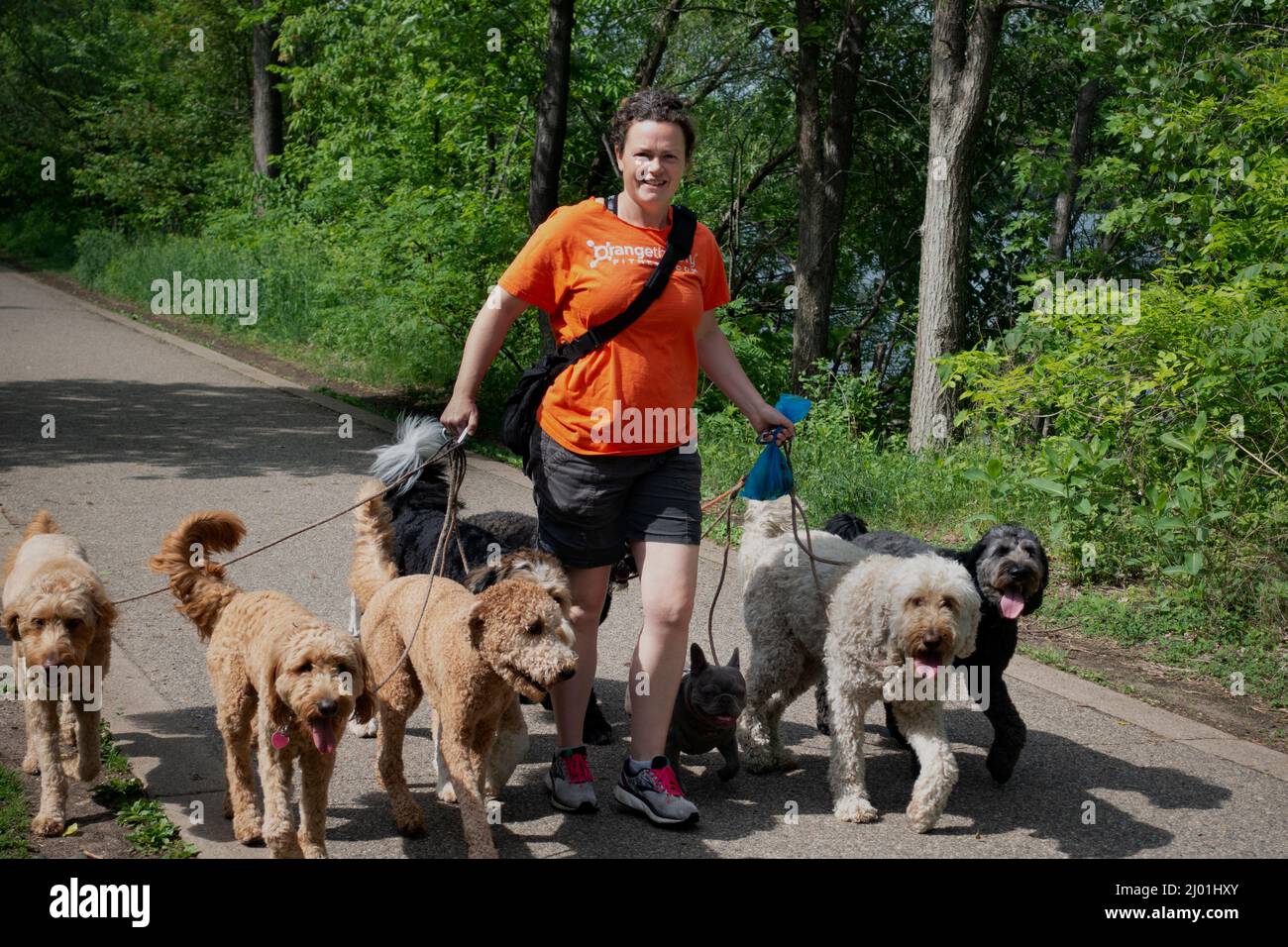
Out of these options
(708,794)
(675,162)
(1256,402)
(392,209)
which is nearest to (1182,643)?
(1256,402)

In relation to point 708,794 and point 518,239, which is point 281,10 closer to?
point 518,239

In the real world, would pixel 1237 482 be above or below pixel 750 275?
below

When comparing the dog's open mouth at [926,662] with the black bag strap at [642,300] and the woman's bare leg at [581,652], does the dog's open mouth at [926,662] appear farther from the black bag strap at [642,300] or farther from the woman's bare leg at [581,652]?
the black bag strap at [642,300]

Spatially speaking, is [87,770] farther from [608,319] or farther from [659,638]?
[608,319]

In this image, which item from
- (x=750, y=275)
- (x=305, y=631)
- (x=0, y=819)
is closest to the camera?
(x=305, y=631)

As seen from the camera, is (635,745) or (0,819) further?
(635,745)

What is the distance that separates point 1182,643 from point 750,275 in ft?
38.2

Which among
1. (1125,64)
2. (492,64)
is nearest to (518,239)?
(492,64)

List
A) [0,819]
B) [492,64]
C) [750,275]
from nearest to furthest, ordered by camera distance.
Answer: [0,819]
[492,64]
[750,275]

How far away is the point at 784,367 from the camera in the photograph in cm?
1570

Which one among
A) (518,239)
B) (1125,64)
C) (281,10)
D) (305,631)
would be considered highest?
(281,10)

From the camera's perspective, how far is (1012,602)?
16.8 ft

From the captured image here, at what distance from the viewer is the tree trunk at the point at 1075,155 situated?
55.8ft

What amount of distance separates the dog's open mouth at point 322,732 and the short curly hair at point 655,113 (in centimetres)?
227
